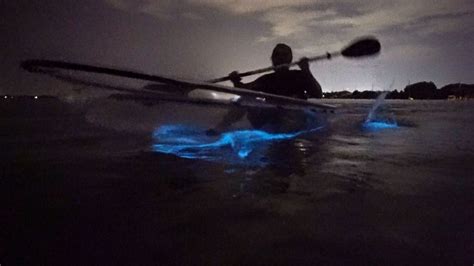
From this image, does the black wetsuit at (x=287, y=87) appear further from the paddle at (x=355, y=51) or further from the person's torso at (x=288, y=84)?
the paddle at (x=355, y=51)

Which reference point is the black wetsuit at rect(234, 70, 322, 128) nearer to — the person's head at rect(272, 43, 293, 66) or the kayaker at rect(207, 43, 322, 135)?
the kayaker at rect(207, 43, 322, 135)

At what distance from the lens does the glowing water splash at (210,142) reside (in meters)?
8.39

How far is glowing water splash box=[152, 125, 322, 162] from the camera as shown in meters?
8.39

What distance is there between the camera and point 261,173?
6.34 metres

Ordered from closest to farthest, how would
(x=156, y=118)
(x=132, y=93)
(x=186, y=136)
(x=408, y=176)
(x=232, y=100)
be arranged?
(x=408, y=176) → (x=132, y=93) → (x=232, y=100) → (x=156, y=118) → (x=186, y=136)

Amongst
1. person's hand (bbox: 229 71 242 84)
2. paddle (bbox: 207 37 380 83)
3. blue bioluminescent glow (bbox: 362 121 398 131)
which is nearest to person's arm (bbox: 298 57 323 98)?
paddle (bbox: 207 37 380 83)

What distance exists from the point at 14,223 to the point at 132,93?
17.5 ft

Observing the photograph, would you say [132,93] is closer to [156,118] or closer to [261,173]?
[156,118]

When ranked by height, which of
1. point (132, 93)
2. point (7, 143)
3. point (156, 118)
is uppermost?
point (132, 93)

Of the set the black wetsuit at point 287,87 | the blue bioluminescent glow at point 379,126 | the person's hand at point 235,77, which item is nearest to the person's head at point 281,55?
the black wetsuit at point 287,87

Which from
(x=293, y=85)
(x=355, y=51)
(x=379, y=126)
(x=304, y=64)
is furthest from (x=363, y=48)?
(x=379, y=126)

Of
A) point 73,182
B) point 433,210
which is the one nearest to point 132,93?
point 73,182

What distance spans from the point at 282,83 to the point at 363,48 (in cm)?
305

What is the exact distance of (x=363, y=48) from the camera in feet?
39.4
